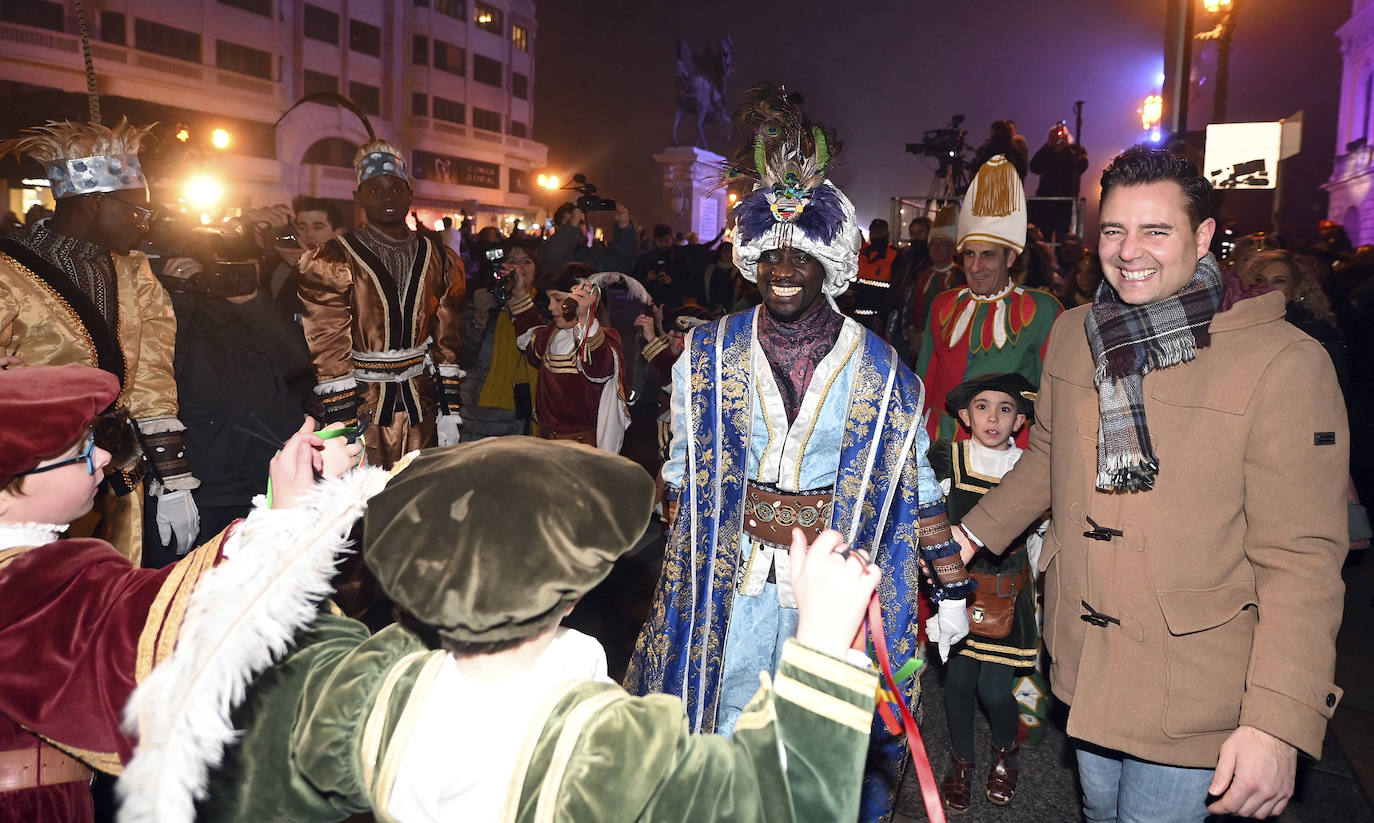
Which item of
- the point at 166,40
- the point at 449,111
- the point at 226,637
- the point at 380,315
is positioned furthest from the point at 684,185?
the point at 449,111

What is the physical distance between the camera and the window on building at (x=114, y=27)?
3089cm

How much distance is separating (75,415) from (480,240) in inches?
378

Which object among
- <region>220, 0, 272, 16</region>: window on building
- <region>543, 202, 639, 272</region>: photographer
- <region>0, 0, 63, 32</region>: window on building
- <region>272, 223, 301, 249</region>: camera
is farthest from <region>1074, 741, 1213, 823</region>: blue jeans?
<region>220, 0, 272, 16</region>: window on building

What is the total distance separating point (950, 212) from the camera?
8.16 metres

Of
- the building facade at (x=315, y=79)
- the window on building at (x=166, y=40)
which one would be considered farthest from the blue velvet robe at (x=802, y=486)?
the window on building at (x=166, y=40)

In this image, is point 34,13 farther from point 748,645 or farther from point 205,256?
point 748,645

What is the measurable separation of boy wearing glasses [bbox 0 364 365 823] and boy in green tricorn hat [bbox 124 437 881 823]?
24 centimetres

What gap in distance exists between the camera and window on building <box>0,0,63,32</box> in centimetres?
2736

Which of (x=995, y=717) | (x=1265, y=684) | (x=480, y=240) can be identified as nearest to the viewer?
(x=1265, y=684)

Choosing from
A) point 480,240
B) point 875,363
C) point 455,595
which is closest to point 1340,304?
point 875,363

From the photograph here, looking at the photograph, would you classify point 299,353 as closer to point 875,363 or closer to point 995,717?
point 875,363

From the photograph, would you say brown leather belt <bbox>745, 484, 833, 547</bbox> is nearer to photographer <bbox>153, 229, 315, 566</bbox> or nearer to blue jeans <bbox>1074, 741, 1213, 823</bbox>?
blue jeans <bbox>1074, 741, 1213, 823</bbox>

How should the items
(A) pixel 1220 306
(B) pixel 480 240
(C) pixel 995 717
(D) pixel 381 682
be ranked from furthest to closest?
(B) pixel 480 240 < (C) pixel 995 717 < (A) pixel 1220 306 < (D) pixel 381 682

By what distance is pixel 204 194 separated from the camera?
7.88 metres
